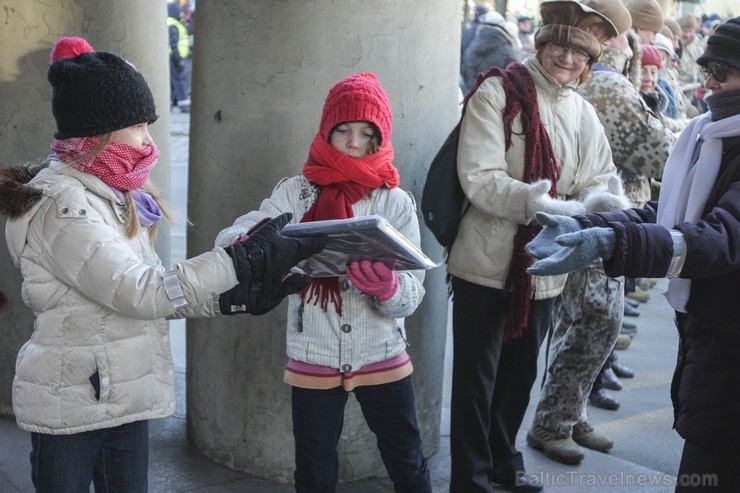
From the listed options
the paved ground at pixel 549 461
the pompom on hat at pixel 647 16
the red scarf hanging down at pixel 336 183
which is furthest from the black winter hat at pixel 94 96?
the pompom on hat at pixel 647 16

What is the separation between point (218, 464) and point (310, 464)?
1150mm

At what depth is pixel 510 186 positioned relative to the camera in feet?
11.5

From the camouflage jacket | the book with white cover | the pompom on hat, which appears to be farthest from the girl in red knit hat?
the pompom on hat

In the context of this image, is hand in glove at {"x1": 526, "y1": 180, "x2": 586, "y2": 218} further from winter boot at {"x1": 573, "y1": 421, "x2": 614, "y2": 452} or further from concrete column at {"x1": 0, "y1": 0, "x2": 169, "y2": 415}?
concrete column at {"x1": 0, "y1": 0, "x2": 169, "y2": 415}

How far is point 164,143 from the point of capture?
5.11 meters

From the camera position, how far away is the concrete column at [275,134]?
12.6 ft

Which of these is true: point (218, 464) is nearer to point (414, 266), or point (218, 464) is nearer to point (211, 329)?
point (211, 329)

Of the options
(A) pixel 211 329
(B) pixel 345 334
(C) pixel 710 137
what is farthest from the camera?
(A) pixel 211 329

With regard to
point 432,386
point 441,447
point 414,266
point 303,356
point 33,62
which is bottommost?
point 441,447

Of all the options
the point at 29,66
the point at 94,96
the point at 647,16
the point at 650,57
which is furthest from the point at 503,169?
the point at 647,16

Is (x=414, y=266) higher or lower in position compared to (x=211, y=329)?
higher

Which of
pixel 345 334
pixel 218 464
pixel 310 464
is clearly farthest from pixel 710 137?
pixel 218 464

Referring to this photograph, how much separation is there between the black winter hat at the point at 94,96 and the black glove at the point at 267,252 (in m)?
0.52

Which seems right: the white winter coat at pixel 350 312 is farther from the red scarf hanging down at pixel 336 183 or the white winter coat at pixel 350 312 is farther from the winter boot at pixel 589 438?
the winter boot at pixel 589 438
